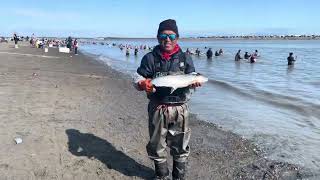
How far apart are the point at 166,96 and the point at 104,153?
86.6 inches

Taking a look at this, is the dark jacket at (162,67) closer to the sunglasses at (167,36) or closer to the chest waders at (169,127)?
the chest waders at (169,127)

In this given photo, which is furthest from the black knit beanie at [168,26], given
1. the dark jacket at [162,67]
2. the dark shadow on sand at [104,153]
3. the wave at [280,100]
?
the wave at [280,100]

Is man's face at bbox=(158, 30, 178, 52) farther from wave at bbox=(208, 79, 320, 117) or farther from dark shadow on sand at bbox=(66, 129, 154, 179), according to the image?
wave at bbox=(208, 79, 320, 117)

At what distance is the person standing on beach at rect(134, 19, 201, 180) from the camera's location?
20.2 ft

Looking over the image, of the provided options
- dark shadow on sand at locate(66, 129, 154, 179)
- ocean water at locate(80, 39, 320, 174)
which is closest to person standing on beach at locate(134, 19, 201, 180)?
dark shadow on sand at locate(66, 129, 154, 179)

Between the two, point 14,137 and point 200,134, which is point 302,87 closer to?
point 200,134

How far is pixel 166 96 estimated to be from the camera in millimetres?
6180

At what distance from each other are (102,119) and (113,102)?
342cm

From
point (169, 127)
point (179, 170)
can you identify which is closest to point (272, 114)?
point (179, 170)

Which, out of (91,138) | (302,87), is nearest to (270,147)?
(91,138)

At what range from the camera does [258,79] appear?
29062 millimetres

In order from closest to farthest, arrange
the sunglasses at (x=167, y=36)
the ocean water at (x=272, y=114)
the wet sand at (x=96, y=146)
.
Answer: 1. the sunglasses at (x=167, y=36)
2. the wet sand at (x=96, y=146)
3. the ocean water at (x=272, y=114)

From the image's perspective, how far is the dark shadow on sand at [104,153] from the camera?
7.06 meters

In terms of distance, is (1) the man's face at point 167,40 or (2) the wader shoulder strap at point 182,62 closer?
(1) the man's face at point 167,40
